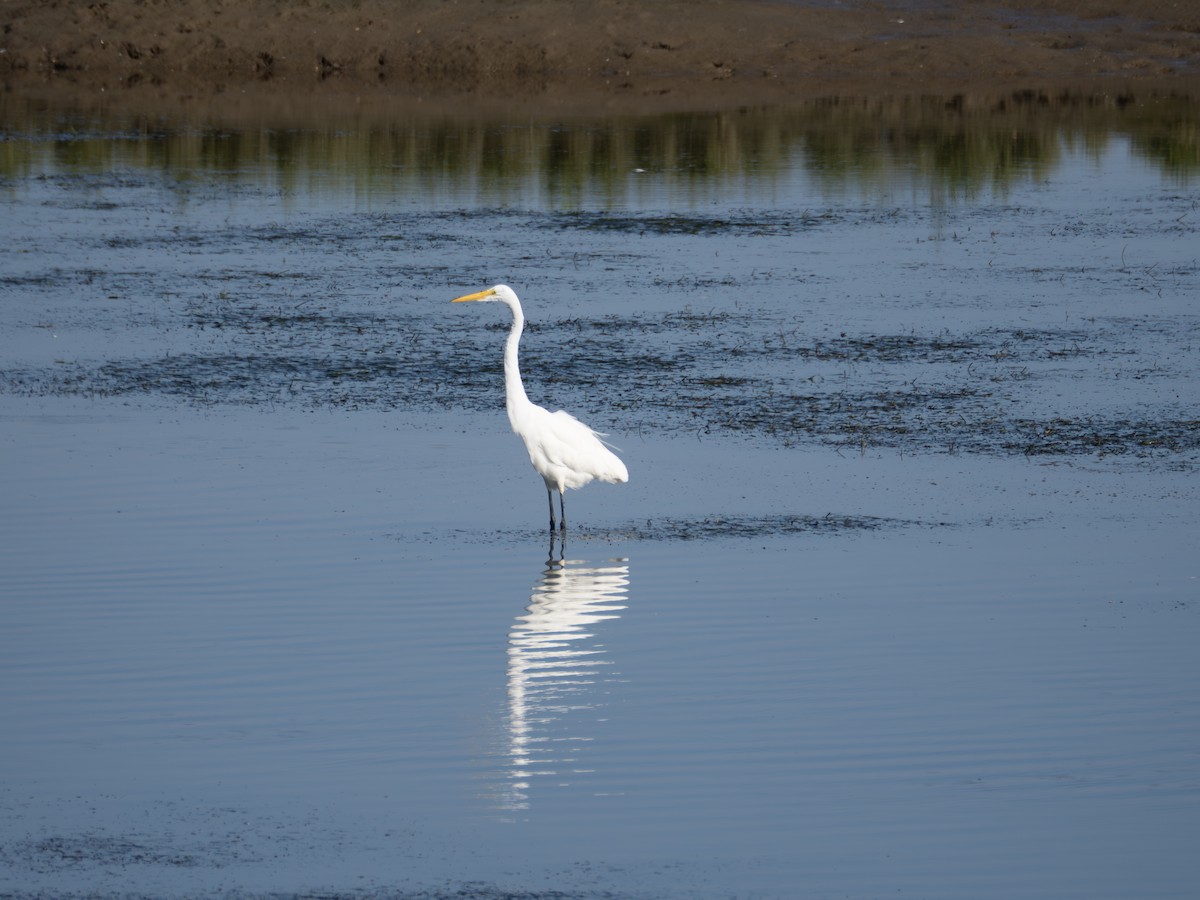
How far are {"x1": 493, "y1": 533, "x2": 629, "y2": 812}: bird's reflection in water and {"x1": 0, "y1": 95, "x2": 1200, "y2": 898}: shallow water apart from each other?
0.03 m

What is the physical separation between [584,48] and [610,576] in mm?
25936

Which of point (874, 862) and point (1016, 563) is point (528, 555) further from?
point (874, 862)

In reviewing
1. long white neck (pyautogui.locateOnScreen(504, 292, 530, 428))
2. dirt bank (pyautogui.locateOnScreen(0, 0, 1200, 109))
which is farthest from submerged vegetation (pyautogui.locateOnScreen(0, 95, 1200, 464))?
dirt bank (pyautogui.locateOnScreen(0, 0, 1200, 109))

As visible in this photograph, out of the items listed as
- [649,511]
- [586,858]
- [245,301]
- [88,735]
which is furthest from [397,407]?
[586,858]

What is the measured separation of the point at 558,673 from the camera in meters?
7.59

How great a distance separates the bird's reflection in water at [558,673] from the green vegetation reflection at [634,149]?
493 inches

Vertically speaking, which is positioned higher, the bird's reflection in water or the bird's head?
the bird's head

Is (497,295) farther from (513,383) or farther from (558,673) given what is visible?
(558,673)

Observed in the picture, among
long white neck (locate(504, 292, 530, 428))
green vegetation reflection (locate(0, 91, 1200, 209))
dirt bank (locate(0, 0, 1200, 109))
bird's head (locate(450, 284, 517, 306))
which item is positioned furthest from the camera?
dirt bank (locate(0, 0, 1200, 109))

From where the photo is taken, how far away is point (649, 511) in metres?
9.92

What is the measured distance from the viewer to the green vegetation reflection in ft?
73.0

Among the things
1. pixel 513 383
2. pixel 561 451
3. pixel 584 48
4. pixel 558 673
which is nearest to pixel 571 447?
pixel 561 451

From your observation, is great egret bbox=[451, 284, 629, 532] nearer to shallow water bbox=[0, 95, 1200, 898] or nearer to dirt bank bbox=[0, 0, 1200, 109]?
shallow water bbox=[0, 95, 1200, 898]

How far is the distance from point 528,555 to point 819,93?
22.9m
